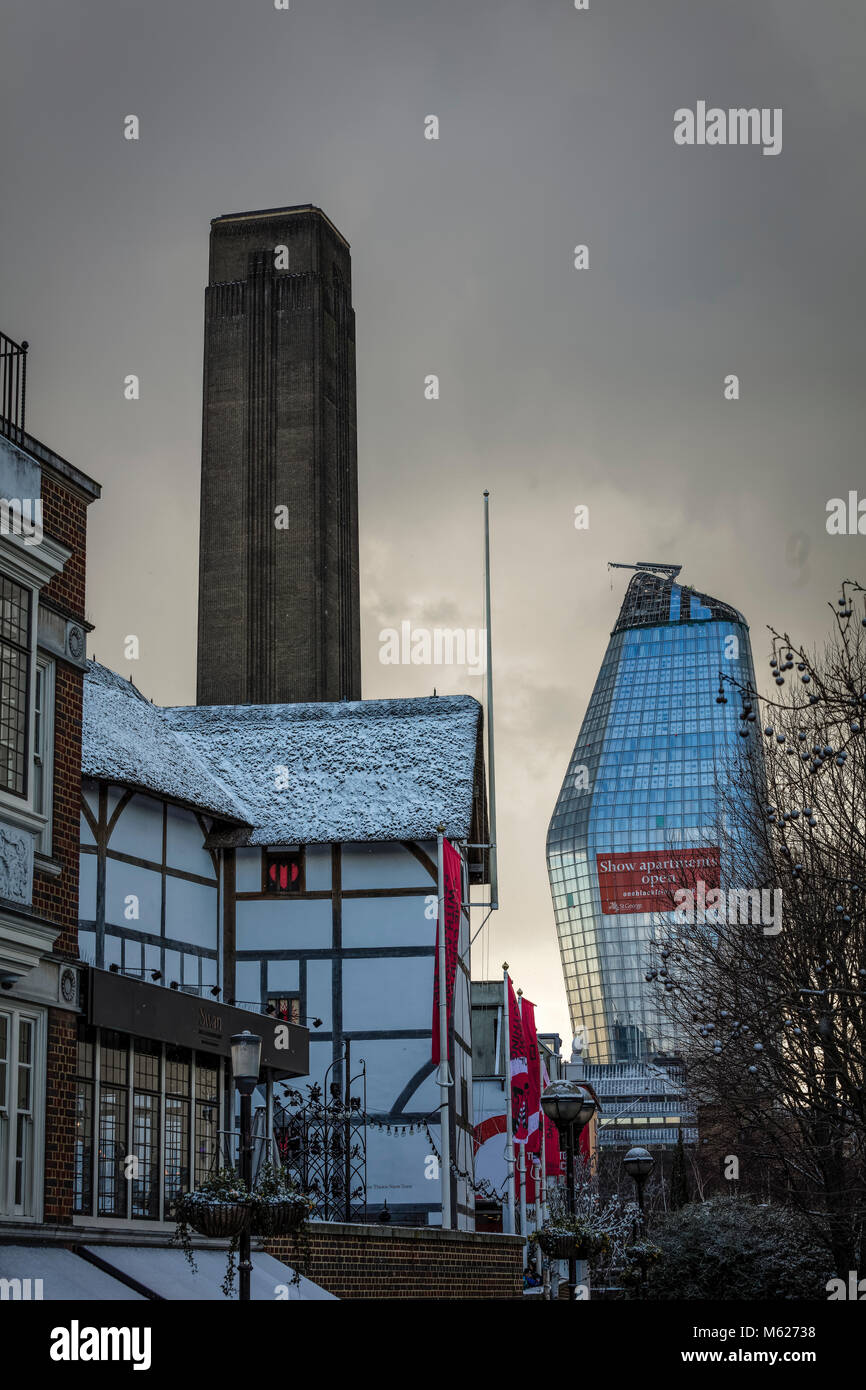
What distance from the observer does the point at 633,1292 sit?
1527 inches

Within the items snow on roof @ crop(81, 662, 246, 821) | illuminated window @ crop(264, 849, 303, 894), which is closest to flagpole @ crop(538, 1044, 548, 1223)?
illuminated window @ crop(264, 849, 303, 894)

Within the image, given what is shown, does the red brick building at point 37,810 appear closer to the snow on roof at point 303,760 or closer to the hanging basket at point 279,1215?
the hanging basket at point 279,1215

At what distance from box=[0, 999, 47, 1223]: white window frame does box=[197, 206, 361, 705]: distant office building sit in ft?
177

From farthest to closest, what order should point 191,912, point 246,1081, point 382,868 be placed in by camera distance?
point 382,868, point 191,912, point 246,1081

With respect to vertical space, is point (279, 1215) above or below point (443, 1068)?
below

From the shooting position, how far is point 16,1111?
55.3 ft

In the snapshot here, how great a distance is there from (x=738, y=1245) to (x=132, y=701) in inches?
689

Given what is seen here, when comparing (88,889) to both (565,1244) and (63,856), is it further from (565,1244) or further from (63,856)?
(63,856)

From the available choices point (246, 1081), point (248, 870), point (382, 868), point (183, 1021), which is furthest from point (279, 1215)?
point (248, 870)

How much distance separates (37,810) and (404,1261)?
12583 millimetres

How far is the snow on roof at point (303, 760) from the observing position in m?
34.1

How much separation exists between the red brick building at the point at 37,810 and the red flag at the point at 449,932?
1522 cm

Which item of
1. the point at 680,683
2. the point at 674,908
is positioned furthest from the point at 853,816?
the point at 680,683
